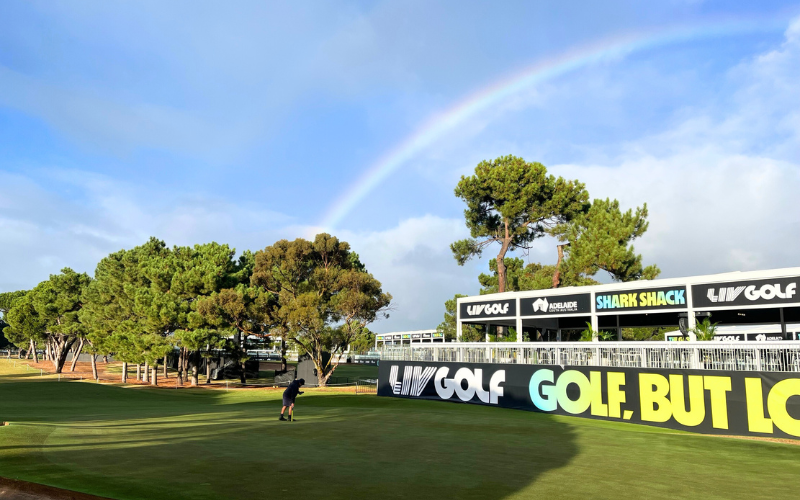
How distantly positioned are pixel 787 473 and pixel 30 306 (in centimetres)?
9694

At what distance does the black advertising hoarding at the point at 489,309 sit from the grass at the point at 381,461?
18.0 m

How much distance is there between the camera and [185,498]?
797 cm

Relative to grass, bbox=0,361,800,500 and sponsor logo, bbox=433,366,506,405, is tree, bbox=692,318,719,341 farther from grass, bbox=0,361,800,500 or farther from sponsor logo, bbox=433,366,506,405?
sponsor logo, bbox=433,366,506,405

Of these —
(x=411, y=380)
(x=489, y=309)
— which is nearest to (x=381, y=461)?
(x=411, y=380)

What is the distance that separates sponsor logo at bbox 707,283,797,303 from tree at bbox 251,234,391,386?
30.0m

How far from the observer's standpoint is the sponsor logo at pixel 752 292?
2666 cm

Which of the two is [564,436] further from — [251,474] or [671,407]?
[251,474]

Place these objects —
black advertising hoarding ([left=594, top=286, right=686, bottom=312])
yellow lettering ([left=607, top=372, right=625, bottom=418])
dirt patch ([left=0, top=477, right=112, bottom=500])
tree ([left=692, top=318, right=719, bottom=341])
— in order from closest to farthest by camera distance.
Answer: dirt patch ([left=0, top=477, right=112, bottom=500]), tree ([left=692, top=318, right=719, bottom=341]), yellow lettering ([left=607, top=372, right=625, bottom=418]), black advertising hoarding ([left=594, top=286, right=686, bottom=312])

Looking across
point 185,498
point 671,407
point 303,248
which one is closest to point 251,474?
point 185,498

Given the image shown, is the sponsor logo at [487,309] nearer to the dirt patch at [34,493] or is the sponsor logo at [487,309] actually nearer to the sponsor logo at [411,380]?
the sponsor logo at [411,380]

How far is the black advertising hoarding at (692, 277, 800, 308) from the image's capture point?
2666 centimetres

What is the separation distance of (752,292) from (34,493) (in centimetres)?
3041

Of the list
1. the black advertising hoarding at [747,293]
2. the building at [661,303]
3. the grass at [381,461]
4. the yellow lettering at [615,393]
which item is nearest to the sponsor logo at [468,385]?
the building at [661,303]

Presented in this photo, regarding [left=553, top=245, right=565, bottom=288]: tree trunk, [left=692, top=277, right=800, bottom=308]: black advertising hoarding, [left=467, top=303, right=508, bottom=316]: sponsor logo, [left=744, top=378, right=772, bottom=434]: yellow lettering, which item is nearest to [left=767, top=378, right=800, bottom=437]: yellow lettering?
[left=744, top=378, right=772, bottom=434]: yellow lettering
